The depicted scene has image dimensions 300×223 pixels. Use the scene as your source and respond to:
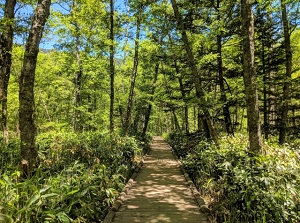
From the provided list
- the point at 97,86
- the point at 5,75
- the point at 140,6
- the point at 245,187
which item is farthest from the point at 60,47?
the point at 245,187

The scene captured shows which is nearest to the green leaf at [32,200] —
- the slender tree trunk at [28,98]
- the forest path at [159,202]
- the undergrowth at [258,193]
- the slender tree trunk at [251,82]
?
the slender tree trunk at [28,98]

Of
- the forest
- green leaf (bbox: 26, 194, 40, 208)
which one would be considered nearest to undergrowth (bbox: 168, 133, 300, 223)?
the forest

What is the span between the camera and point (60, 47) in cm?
1556

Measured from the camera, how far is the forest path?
15.0 feet

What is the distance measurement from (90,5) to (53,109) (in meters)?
18.3

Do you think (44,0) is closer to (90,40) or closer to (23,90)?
(23,90)

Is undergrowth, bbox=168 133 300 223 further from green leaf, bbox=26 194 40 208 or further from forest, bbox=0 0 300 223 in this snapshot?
green leaf, bbox=26 194 40 208

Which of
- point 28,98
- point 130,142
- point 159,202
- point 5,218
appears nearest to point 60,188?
point 5,218

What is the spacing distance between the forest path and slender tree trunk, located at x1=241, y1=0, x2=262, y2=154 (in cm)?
206

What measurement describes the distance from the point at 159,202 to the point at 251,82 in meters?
3.58

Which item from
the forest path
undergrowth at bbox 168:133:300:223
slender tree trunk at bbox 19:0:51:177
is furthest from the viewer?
the forest path

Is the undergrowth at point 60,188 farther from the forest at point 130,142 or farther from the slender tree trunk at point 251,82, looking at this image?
the slender tree trunk at point 251,82

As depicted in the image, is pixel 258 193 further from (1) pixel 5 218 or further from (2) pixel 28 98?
(2) pixel 28 98

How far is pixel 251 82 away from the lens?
5.28 m
